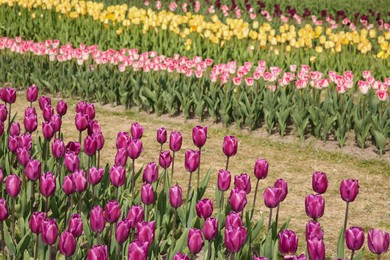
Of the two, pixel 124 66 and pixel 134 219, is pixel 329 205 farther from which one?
pixel 124 66

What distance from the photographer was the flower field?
145 inches

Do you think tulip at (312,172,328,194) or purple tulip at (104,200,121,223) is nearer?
purple tulip at (104,200,121,223)

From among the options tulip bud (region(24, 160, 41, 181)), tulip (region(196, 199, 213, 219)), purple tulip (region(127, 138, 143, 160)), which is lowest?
tulip (region(196, 199, 213, 219))

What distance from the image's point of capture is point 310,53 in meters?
10.1

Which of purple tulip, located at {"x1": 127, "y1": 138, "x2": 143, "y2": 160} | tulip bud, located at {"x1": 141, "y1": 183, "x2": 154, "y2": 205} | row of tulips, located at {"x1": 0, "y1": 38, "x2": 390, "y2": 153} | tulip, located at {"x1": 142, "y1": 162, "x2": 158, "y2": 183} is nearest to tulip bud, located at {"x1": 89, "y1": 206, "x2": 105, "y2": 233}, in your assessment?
tulip bud, located at {"x1": 141, "y1": 183, "x2": 154, "y2": 205}

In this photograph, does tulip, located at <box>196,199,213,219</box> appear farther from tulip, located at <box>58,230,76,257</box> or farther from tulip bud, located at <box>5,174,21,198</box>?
tulip bud, located at <box>5,174,21,198</box>

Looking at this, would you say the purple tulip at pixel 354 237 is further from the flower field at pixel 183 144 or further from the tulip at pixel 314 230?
the tulip at pixel 314 230

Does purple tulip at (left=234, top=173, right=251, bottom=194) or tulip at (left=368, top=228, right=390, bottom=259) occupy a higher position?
purple tulip at (left=234, top=173, right=251, bottom=194)

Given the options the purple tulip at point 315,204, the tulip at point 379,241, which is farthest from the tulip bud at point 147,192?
the tulip at point 379,241

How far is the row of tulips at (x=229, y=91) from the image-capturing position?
750 cm

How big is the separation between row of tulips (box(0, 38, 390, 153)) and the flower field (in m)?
0.02

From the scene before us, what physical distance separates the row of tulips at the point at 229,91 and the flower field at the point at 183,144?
0.02m

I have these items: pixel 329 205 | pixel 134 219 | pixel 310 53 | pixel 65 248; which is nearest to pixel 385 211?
pixel 329 205

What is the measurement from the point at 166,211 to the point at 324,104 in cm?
362
